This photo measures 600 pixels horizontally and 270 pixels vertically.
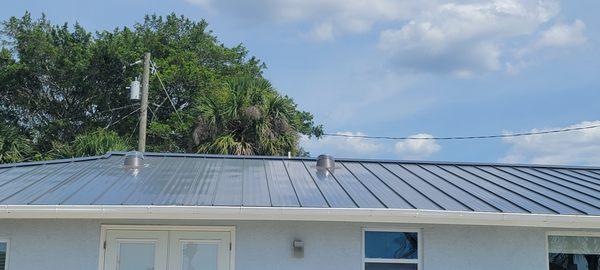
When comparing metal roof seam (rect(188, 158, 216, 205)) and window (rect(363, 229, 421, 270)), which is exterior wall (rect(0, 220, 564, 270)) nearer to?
window (rect(363, 229, 421, 270))

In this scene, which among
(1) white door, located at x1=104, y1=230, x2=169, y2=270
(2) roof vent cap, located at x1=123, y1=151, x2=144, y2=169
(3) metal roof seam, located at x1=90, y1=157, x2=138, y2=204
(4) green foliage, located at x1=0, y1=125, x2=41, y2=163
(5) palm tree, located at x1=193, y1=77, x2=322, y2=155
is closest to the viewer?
(3) metal roof seam, located at x1=90, y1=157, x2=138, y2=204

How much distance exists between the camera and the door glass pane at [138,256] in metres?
8.37

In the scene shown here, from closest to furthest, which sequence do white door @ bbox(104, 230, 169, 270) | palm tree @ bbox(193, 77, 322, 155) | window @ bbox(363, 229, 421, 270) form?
white door @ bbox(104, 230, 169, 270)
window @ bbox(363, 229, 421, 270)
palm tree @ bbox(193, 77, 322, 155)

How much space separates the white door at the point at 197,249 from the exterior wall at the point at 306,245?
179 millimetres

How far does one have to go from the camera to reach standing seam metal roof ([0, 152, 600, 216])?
8.17m

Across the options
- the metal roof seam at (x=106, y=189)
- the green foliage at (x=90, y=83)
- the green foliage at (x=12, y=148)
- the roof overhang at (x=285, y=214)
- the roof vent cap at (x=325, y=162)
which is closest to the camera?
the roof overhang at (x=285, y=214)

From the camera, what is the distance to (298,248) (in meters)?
8.22

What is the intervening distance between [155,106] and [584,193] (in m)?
20.6

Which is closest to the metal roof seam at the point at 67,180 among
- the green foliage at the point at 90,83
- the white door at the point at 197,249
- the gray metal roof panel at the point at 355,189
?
the white door at the point at 197,249

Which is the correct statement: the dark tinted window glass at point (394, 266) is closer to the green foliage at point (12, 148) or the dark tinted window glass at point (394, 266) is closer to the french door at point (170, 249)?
the french door at point (170, 249)

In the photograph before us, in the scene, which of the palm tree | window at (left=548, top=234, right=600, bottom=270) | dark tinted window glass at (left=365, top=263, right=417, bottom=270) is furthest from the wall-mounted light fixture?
the palm tree

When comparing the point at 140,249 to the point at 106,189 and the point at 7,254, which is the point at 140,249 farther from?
the point at 7,254

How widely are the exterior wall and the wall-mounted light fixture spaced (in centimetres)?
6

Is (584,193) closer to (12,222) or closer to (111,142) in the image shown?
(12,222)
